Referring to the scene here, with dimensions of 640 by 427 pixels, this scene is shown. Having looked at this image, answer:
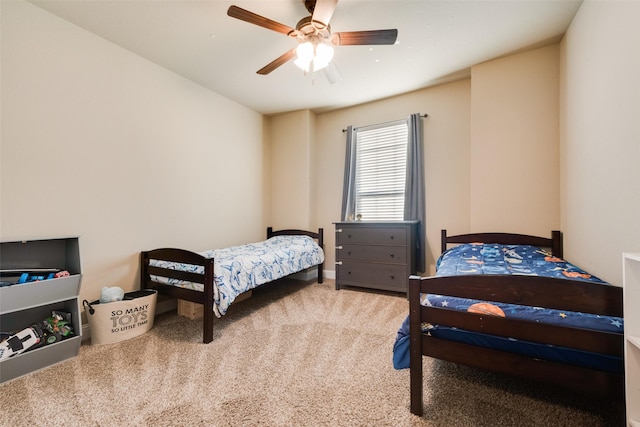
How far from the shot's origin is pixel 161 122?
2863 mm

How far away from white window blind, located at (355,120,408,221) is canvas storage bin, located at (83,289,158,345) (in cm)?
274

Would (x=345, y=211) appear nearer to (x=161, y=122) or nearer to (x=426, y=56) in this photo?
(x=426, y=56)

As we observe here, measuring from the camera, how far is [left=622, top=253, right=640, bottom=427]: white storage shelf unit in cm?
98

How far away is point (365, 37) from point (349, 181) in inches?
84.6

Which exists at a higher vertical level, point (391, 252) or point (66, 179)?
point (66, 179)

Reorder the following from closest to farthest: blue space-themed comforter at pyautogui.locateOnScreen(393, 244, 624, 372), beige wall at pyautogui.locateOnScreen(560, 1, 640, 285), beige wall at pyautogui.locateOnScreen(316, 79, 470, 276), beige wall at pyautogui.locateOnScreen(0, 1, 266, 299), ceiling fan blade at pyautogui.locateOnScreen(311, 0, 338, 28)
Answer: blue space-themed comforter at pyautogui.locateOnScreen(393, 244, 624, 372), beige wall at pyautogui.locateOnScreen(560, 1, 640, 285), ceiling fan blade at pyautogui.locateOnScreen(311, 0, 338, 28), beige wall at pyautogui.locateOnScreen(0, 1, 266, 299), beige wall at pyautogui.locateOnScreen(316, 79, 470, 276)

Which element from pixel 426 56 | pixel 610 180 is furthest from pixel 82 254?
pixel 610 180

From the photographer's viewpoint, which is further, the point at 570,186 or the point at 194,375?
the point at 570,186

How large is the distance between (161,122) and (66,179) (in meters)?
1.04

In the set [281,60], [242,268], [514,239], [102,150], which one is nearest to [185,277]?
[242,268]

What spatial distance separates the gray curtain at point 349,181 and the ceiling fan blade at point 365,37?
198 centimetres

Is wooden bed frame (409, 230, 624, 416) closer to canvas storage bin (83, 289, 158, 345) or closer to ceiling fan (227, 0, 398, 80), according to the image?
ceiling fan (227, 0, 398, 80)

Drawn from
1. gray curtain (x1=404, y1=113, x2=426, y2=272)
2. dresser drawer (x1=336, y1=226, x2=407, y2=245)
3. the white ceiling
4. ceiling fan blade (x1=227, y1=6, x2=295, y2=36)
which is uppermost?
the white ceiling

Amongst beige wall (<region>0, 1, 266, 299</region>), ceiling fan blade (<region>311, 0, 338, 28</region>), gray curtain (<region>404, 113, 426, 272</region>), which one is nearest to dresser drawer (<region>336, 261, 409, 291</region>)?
gray curtain (<region>404, 113, 426, 272</region>)
